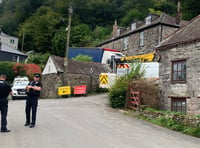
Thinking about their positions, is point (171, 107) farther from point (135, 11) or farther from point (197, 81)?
point (135, 11)

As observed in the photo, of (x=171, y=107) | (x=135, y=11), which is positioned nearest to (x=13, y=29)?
(x=135, y=11)

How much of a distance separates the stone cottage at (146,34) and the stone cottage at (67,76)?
725cm

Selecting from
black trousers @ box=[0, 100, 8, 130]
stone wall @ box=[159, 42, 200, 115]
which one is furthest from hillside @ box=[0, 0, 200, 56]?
black trousers @ box=[0, 100, 8, 130]

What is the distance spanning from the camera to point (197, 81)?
50.3 ft

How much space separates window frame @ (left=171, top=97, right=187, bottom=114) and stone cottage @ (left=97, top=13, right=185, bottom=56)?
15507 millimetres

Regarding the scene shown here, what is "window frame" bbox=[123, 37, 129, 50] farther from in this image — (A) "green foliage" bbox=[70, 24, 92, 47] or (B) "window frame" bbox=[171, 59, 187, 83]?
(B) "window frame" bbox=[171, 59, 187, 83]

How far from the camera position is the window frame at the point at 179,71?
16386 mm

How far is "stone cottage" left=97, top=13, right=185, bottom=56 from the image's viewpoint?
103 feet

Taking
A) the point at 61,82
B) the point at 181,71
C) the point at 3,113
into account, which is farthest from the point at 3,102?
the point at 61,82

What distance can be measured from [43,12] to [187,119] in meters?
62.9

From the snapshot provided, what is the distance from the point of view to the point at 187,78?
1600 cm

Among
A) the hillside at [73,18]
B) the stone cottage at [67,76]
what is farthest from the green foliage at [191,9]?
the stone cottage at [67,76]

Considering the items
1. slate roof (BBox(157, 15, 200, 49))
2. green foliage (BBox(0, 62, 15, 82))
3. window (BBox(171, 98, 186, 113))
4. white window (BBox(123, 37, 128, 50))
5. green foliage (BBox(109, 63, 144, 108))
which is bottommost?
window (BBox(171, 98, 186, 113))

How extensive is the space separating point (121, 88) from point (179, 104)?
3891 mm
